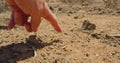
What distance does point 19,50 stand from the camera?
3.34m

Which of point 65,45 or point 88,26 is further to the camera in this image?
point 88,26

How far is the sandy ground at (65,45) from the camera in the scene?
10.7 feet

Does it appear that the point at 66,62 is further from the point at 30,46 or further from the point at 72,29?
the point at 72,29

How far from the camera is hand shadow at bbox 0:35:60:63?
327 centimetres

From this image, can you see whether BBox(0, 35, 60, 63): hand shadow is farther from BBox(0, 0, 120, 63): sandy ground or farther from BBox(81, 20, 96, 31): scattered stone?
BBox(81, 20, 96, 31): scattered stone

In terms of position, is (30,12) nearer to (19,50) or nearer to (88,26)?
(19,50)

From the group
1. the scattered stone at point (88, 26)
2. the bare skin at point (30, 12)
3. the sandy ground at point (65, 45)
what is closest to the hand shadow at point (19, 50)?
the sandy ground at point (65, 45)

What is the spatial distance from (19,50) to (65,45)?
1.63 feet

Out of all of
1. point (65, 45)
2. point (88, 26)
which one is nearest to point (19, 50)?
point (65, 45)

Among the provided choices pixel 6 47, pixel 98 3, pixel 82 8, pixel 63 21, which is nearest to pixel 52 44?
pixel 6 47

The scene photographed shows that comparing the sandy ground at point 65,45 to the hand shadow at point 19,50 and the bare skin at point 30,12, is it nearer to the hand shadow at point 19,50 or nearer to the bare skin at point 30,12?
the hand shadow at point 19,50

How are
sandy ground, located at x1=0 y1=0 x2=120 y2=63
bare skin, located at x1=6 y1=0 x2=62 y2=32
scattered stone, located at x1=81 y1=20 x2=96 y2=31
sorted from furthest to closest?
scattered stone, located at x1=81 y1=20 x2=96 y2=31 → sandy ground, located at x1=0 y1=0 x2=120 y2=63 → bare skin, located at x1=6 y1=0 x2=62 y2=32

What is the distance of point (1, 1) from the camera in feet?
21.4

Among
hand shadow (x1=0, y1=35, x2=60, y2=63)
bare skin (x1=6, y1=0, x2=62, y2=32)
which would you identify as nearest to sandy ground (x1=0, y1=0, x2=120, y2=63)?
hand shadow (x1=0, y1=35, x2=60, y2=63)
